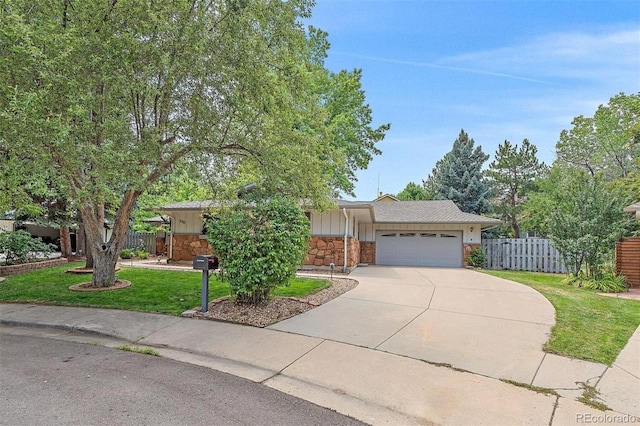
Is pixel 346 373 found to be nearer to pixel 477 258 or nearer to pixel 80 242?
pixel 477 258

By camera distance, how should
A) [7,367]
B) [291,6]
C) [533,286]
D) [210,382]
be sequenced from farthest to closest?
[533,286] < [291,6] < [7,367] < [210,382]

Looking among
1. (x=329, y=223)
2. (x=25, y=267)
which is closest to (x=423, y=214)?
(x=329, y=223)

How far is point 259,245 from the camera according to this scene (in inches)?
250

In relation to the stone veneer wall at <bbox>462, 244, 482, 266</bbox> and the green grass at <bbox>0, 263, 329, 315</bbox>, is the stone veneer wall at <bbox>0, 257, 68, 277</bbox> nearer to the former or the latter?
the green grass at <bbox>0, 263, 329, 315</bbox>

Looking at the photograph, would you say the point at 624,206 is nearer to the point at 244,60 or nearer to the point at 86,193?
the point at 244,60

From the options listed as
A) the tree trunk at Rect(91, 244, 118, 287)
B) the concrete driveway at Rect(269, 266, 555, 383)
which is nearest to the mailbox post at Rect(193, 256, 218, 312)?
the concrete driveway at Rect(269, 266, 555, 383)

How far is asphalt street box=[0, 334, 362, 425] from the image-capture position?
9.78 ft

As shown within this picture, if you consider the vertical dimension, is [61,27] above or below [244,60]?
above

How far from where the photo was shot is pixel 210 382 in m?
3.75

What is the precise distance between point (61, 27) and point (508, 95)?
11947 mm

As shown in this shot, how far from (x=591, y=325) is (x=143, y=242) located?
21.1m

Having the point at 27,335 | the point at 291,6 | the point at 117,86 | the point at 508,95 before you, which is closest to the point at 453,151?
the point at 508,95

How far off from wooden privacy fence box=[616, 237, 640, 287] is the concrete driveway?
4066mm

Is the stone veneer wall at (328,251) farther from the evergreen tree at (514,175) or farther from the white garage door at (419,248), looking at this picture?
the evergreen tree at (514,175)
